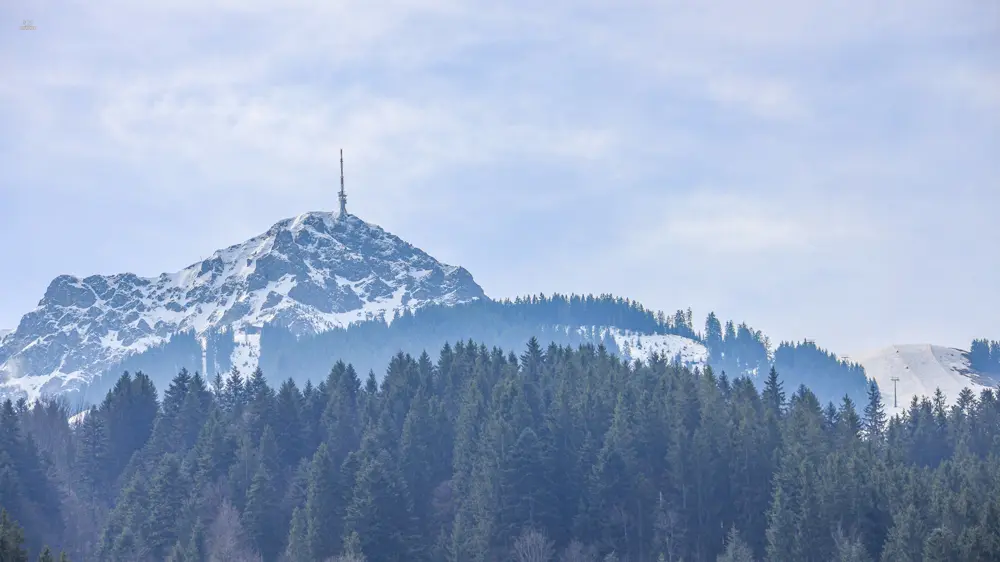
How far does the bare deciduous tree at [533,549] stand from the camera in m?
104

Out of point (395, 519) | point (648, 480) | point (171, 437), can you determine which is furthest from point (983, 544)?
point (171, 437)

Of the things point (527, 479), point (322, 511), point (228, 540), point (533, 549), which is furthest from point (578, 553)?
point (228, 540)

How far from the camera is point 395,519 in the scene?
106m

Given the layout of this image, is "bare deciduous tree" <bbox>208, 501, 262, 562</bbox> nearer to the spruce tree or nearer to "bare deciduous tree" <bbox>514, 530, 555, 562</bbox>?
the spruce tree

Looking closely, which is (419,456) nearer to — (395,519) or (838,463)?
(395,519)

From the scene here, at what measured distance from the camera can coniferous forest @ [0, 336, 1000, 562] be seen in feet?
324

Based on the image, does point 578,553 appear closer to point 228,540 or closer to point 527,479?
point 527,479

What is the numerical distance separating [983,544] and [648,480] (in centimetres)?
3446

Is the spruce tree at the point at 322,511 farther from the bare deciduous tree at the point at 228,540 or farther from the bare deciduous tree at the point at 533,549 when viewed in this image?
the bare deciduous tree at the point at 533,549

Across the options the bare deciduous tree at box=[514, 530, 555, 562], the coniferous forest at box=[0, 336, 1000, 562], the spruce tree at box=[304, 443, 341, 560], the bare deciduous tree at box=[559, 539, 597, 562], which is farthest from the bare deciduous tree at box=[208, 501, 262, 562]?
the bare deciduous tree at box=[559, 539, 597, 562]

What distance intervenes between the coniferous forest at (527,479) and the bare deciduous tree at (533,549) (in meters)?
0.15

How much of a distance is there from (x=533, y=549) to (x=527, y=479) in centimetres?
719

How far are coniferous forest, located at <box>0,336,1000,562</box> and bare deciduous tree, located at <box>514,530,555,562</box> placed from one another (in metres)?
0.15

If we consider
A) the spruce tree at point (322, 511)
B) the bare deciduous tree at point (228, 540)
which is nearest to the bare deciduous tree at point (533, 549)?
the spruce tree at point (322, 511)
